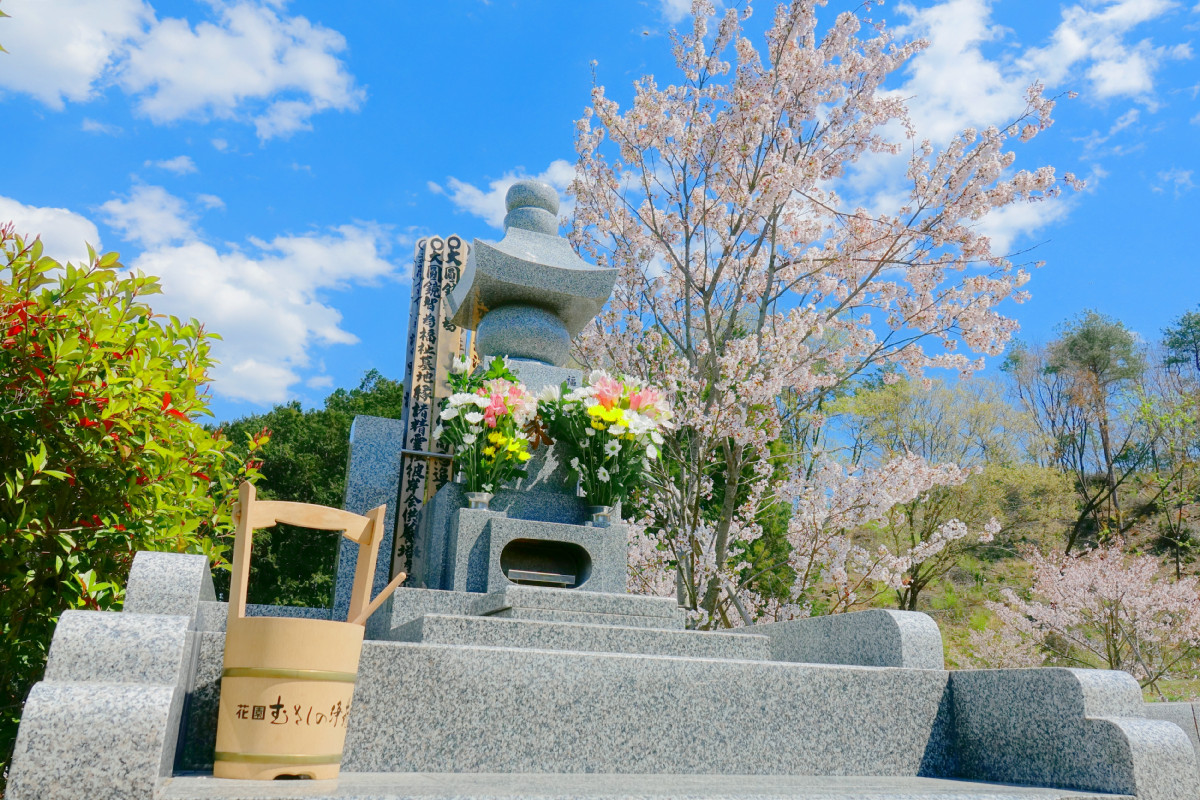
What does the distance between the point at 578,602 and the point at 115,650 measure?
7.23 ft

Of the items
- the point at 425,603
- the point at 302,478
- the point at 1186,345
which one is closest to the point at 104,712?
the point at 425,603

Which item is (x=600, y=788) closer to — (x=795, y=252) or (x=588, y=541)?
(x=588, y=541)

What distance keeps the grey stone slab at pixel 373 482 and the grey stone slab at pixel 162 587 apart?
3529 millimetres

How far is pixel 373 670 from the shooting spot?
2.43 meters

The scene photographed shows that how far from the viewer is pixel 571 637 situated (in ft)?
10.8

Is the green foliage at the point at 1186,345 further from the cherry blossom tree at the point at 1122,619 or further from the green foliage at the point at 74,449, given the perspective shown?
the green foliage at the point at 74,449

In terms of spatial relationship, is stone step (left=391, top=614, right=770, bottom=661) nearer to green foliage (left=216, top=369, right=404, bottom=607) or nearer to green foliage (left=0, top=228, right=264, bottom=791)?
green foliage (left=0, top=228, right=264, bottom=791)

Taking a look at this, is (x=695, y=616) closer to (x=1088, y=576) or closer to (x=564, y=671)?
(x=564, y=671)

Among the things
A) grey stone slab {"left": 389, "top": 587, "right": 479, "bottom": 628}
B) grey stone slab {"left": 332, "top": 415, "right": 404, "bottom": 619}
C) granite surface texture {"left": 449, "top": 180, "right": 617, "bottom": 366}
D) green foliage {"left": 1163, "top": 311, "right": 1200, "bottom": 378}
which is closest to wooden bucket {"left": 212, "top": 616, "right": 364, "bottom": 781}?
grey stone slab {"left": 389, "top": 587, "right": 479, "bottom": 628}

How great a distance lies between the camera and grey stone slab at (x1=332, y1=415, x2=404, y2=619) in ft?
19.6

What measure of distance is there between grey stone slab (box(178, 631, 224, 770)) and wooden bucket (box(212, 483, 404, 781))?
229 millimetres

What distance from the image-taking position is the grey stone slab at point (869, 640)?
327 centimetres

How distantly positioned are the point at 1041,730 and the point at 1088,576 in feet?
36.0

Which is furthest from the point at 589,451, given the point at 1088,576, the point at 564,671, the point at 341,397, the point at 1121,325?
the point at 1121,325
